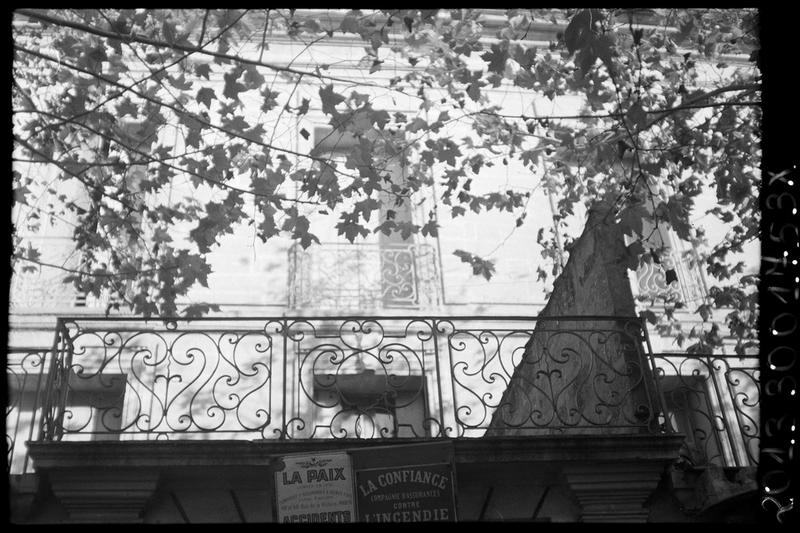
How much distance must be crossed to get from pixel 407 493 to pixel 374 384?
420 cm

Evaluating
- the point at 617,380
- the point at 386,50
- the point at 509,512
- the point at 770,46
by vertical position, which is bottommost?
the point at 509,512

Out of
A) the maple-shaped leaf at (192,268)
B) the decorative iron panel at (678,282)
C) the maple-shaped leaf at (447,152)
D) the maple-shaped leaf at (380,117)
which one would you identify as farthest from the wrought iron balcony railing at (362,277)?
the maple-shaped leaf at (380,117)

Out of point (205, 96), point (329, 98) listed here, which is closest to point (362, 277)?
point (329, 98)

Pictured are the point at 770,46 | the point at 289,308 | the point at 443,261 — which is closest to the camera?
the point at 770,46

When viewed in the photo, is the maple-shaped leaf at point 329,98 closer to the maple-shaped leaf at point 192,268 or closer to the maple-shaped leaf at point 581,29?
the maple-shaped leaf at point 192,268

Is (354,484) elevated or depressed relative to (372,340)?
depressed

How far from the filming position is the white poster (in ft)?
18.7

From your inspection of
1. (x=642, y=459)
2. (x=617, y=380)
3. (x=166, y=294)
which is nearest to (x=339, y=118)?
(x=166, y=294)

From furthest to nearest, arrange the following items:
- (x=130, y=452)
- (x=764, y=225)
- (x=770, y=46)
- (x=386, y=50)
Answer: (x=386, y=50), (x=130, y=452), (x=764, y=225), (x=770, y=46)

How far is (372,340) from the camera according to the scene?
1054cm

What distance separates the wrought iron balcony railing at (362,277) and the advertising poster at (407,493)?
481 cm

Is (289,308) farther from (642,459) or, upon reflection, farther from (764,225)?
(764,225)

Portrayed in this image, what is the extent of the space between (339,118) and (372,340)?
3.95 m

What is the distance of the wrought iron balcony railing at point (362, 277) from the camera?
10586 millimetres
